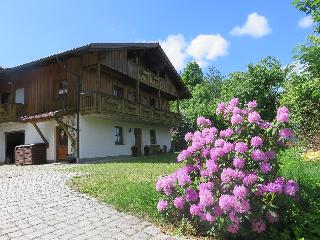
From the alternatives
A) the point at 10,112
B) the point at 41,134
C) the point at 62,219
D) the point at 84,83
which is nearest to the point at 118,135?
the point at 84,83

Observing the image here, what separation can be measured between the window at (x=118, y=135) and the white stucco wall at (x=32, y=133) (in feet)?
12.5

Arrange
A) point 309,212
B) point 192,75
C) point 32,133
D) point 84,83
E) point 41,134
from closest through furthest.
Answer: point 309,212 < point 41,134 < point 84,83 < point 32,133 < point 192,75

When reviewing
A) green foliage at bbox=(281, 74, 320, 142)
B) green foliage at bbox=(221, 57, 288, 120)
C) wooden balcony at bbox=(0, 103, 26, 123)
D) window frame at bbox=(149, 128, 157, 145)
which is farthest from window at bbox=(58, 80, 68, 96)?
green foliage at bbox=(221, 57, 288, 120)

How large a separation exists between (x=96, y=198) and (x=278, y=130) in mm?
4266

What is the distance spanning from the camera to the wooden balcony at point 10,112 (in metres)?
20.3

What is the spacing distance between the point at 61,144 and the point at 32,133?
2212 mm

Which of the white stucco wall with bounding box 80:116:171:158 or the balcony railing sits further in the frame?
the balcony railing

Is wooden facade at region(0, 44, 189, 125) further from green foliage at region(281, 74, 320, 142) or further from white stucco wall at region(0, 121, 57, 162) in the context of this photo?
green foliage at region(281, 74, 320, 142)

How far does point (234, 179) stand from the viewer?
14.5 feet

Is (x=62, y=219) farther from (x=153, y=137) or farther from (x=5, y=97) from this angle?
(x=153, y=137)

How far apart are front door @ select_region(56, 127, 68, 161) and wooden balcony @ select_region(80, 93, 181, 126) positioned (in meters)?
2.07

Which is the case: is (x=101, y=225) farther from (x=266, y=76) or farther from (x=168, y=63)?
(x=266, y=76)

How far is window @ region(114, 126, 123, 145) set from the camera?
21.7m

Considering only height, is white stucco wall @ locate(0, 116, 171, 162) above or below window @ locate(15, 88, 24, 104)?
below
